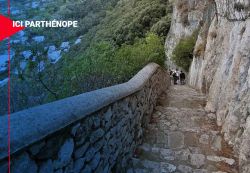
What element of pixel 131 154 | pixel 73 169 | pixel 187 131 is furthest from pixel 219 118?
pixel 73 169

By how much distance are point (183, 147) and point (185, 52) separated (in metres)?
15.0

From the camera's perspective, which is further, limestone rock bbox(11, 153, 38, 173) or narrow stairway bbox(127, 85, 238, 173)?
narrow stairway bbox(127, 85, 238, 173)

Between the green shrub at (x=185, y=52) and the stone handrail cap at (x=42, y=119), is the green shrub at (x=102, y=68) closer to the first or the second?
the stone handrail cap at (x=42, y=119)

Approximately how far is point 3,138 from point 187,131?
4839 mm

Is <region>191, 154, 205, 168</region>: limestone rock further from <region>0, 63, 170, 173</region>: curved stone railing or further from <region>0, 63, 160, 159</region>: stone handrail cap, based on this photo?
<region>0, 63, 160, 159</region>: stone handrail cap

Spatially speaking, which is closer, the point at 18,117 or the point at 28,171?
the point at 28,171

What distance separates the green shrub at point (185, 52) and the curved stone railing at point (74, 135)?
15.6 m

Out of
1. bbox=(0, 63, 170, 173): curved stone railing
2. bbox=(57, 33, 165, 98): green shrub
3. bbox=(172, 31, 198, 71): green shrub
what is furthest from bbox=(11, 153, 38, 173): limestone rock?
bbox=(172, 31, 198, 71): green shrub

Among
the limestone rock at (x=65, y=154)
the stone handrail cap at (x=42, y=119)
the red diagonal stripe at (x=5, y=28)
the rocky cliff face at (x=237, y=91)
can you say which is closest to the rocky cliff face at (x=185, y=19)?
the rocky cliff face at (x=237, y=91)

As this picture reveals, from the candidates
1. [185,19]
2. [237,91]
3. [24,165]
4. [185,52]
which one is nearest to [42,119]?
[24,165]

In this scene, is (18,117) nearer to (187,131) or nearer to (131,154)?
(131,154)

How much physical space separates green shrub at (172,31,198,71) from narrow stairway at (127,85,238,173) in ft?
40.8

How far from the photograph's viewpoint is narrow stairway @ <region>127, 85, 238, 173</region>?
4496 millimetres

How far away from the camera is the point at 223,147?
5090 mm
